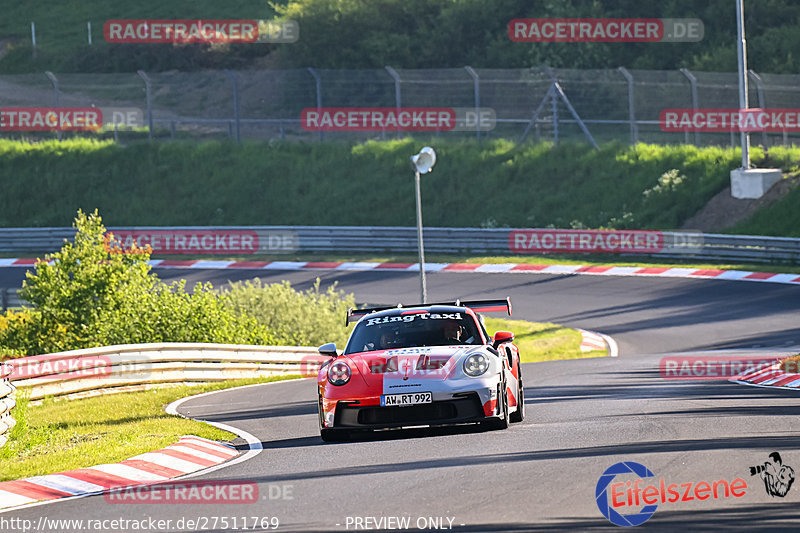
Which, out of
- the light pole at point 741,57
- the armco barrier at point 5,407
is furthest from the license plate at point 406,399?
the light pole at point 741,57

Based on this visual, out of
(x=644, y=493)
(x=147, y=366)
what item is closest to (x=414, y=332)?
(x=644, y=493)

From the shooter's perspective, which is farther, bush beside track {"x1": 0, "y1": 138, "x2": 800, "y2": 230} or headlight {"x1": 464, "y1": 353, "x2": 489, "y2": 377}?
bush beside track {"x1": 0, "y1": 138, "x2": 800, "y2": 230}

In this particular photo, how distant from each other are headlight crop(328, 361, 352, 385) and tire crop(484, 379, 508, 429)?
1.43 meters

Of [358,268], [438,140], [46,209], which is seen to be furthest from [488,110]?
[46,209]

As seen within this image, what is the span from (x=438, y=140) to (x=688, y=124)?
9.13 meters

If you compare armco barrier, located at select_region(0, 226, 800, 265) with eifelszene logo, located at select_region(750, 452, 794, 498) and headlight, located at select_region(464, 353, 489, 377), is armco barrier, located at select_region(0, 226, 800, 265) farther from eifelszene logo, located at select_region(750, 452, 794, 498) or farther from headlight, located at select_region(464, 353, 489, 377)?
eifelszene logo, located at select_region(750, 452, 794, 498)

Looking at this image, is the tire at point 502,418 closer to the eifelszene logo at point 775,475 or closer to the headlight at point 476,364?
the headlight at point 476,364

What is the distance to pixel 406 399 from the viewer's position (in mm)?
12055

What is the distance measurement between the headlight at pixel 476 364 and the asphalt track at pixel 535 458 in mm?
625

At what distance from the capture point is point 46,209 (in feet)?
156

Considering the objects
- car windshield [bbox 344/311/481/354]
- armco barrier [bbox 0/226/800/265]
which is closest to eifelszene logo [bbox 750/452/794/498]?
car windshield [bbox 344/311/481/354]

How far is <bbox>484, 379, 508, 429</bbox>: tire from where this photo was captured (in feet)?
40.7

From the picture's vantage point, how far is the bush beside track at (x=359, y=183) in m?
40.8

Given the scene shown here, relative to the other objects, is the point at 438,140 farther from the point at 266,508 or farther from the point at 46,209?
the point at 266,508
